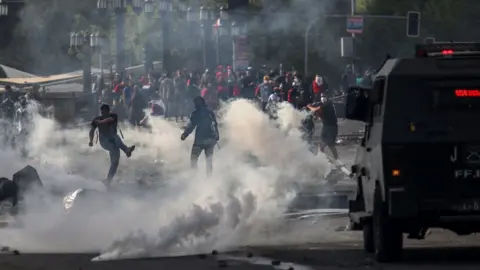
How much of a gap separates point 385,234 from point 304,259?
109 centimetres

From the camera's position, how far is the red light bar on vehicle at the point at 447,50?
438 inches

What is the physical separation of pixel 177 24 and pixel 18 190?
10.7 meters

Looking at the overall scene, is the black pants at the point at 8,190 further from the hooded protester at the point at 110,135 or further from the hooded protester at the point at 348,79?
the hooded protester at the point at 348,79

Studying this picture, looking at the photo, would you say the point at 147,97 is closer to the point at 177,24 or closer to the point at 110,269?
the point at 177,24

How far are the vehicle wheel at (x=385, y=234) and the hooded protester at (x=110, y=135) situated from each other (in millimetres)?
8373

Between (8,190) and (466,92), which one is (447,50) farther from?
(8,190)

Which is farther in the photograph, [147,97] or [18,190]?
[147,97]

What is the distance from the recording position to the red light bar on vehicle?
36.5 feet

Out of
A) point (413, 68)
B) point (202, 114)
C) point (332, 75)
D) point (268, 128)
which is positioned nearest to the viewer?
point (413, 68)

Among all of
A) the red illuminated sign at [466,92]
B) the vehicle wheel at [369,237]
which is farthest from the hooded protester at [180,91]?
the red illuminated sign at [466,92]

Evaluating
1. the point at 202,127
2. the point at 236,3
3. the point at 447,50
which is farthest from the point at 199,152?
the point at 447,50

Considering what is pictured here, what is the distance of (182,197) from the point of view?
561 inches

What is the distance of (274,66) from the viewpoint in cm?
3450

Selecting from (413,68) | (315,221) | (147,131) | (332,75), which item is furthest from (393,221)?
(332,75)
